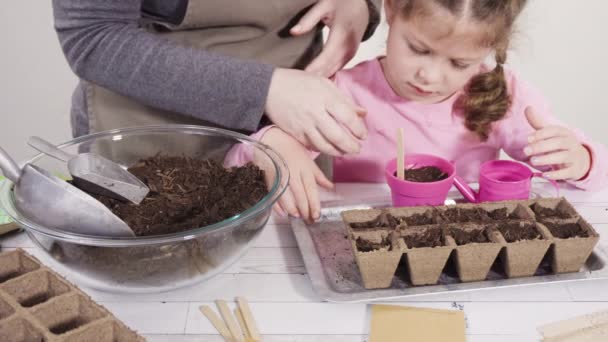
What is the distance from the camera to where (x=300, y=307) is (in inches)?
36.0

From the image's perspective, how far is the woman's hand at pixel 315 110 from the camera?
1093mm

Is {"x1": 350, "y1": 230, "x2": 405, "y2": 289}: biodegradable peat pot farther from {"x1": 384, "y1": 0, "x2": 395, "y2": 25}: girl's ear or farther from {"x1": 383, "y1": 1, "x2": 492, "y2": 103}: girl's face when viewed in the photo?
{"x1": 384, "y1": 0, "x2": 395, "y2": 25}: girl's ear

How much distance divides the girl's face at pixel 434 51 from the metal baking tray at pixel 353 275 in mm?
357

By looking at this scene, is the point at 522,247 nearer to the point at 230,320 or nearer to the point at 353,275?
the point at 353,275

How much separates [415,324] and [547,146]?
0.49 metres

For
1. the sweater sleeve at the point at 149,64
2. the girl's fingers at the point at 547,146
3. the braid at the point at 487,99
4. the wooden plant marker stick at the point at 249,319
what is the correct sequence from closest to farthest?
the wooden plant marker stick at the point at 249,319 < the sweater sleeve at the point at 149,64 < the girl's fingers at the point at 547,146 < the braid at the point at 487,99

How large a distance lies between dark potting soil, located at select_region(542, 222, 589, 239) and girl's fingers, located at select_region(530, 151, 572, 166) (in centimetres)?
22

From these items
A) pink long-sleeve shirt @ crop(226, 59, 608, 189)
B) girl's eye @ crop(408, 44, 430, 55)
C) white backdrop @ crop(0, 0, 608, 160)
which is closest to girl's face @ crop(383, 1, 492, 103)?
girl's eye @ crop(408, 44, 430, 55)

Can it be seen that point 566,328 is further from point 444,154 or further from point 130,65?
point 130,65

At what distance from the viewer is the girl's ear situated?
4.10 feet

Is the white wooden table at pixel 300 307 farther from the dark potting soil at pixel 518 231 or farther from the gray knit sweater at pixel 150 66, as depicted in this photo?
the gray knit sweater at pixel 150 66

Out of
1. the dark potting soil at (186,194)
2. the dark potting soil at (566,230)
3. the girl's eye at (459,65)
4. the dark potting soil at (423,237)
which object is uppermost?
the girl's eye at (459,65)

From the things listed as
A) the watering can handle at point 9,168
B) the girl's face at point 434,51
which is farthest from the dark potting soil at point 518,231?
the watering can handle at point 9,168

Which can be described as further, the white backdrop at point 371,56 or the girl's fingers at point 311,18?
the white backdrop at point 371,56
